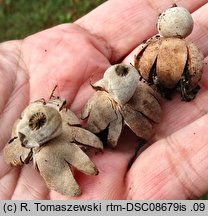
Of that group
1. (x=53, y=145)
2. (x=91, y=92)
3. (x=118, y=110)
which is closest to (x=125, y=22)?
(x=91, y=92)

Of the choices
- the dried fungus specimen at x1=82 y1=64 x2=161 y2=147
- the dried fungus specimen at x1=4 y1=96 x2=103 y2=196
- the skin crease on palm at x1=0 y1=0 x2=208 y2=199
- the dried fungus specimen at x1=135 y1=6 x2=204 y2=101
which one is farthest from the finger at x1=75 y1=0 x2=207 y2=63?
the dried fungus specimen at x1=4 y1=96 x2=103 y2=196

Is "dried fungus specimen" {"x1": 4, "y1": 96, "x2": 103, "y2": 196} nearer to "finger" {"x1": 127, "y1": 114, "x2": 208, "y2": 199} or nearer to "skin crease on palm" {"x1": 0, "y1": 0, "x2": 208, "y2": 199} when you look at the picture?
"skin crease on palm" {"x1": 0, "y1": 0, "x2": 208, "y2": 199}

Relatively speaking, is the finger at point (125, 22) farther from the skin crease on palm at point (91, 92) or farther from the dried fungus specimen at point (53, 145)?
the dried fungus specimen at point (53, 145)

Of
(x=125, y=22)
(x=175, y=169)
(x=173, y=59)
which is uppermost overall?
(x=173, y=59)

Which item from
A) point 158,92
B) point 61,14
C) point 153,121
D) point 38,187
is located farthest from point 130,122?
point 61,14

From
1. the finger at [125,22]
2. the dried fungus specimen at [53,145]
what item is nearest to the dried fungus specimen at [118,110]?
the dried fungus specimen at [53,145]

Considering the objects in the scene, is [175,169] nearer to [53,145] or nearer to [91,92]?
[53,145]
